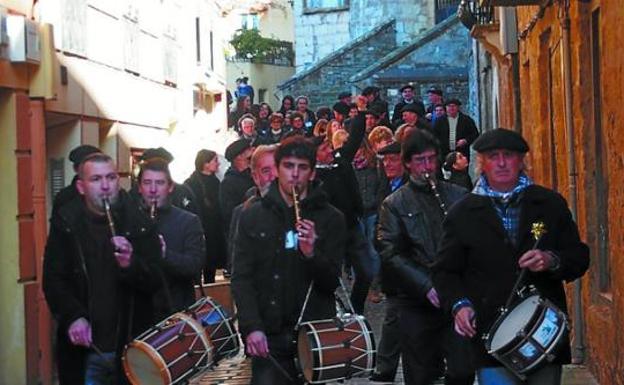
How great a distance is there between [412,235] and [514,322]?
207 centimetres

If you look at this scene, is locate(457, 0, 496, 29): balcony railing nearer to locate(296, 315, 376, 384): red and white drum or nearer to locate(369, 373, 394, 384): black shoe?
locate(369, 373, 394, 384): black shoe

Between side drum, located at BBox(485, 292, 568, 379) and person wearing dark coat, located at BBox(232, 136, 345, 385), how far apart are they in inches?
45.4

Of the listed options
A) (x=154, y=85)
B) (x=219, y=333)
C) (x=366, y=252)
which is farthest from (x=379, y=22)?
(x=219, y=333)

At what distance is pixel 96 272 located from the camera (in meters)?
8.09

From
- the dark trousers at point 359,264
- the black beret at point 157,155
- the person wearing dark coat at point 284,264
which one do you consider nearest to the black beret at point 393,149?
the dark trousers at point 359,264

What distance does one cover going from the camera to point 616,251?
374 inches

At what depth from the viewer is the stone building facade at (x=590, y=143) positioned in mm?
9461

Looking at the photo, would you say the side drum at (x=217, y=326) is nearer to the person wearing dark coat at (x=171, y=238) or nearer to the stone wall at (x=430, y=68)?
the person wearing dark coat at (x=171, y=238)

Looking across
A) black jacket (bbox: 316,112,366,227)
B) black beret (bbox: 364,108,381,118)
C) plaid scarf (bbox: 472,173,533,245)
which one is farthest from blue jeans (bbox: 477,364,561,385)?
black beret (bbox: 364,108,381,118)

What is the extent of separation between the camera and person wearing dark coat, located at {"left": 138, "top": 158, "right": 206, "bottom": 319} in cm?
868

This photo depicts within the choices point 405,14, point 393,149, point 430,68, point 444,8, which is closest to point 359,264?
point 393,149

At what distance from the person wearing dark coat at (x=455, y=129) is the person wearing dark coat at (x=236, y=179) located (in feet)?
20.6

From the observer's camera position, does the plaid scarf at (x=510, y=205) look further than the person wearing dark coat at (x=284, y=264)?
No

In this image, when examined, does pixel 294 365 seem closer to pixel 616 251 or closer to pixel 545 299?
pixel 545 299
